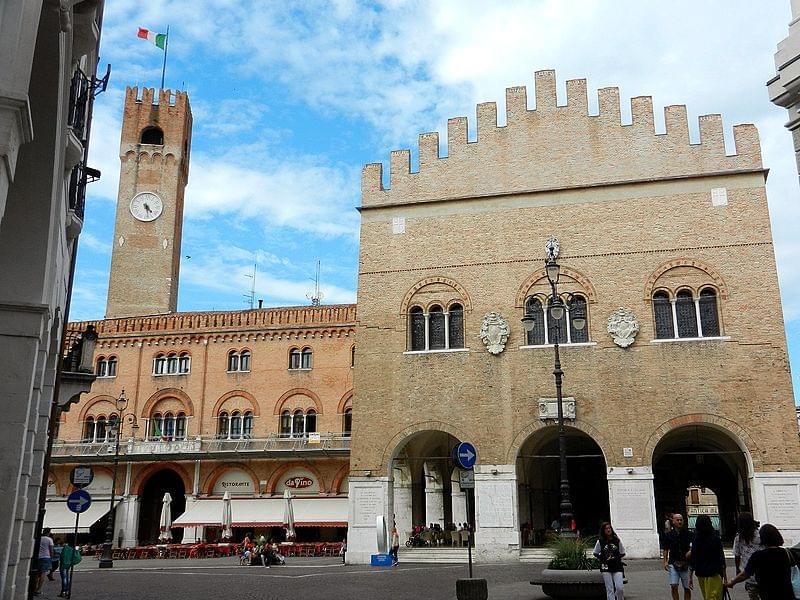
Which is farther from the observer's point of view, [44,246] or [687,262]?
[687,262]

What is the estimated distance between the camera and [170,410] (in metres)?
37.3

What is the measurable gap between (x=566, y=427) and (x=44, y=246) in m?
17.7

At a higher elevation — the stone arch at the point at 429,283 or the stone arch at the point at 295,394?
the stone arch at the point at 429,283

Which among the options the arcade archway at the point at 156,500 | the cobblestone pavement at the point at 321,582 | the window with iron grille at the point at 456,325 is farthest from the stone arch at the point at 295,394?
the window with iron grille at the point at 456,325

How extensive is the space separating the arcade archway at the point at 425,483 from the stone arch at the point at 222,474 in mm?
8552

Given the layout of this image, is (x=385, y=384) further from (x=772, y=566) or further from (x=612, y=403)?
(x=772, y=566)

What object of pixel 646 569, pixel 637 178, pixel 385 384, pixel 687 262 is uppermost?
pixel 637 178

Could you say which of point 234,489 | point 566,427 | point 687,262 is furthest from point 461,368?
point 234,489

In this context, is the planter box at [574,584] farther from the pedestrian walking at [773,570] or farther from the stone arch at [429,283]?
the stone arch at [429,283]

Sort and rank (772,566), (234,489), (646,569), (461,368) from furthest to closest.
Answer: (234,489), (461,368), (646,569), (772,566)

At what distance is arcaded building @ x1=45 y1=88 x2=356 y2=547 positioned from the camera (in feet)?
113

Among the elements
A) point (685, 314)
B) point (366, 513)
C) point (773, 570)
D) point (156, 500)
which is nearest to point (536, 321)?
point (685, 314)

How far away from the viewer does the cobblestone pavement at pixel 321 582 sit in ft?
47.0

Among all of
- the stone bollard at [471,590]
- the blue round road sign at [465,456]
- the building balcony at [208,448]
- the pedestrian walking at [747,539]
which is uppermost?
the building balcony at [208,448]
